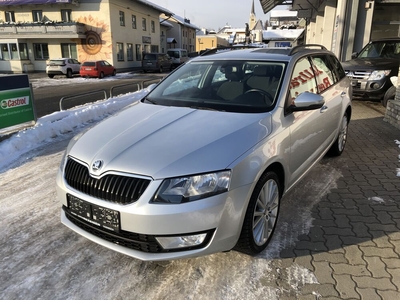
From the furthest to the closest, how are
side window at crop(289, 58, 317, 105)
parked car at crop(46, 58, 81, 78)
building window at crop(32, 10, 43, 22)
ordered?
building window at crop(32, 10, 43, 22) → parked car at crop(46, 58, 81, 78) → side window at crop(289, 58, 317, 105)

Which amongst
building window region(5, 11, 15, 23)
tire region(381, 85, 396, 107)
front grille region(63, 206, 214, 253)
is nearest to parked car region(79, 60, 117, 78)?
building window region(5, 11, 15, 23)

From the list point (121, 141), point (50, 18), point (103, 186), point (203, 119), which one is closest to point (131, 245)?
point (103, 186)

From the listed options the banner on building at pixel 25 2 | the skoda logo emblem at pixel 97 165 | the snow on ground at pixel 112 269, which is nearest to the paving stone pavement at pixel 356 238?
the snow on ground at pixel 112 269

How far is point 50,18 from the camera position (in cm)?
3316

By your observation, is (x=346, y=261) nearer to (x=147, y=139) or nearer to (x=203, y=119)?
(x=203, y=119)

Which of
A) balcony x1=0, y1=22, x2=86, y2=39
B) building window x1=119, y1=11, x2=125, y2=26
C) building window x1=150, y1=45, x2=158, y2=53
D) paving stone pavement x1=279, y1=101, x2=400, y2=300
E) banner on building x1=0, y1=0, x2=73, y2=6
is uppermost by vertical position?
banner on building x1=0, y1=0, x2=73, y2=6

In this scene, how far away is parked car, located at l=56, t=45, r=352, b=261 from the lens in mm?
2371

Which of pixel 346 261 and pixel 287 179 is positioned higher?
pixel 287 179

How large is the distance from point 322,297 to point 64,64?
2726 centimetres

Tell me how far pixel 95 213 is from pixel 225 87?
1964mm

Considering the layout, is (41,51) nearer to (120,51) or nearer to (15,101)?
(120,51)

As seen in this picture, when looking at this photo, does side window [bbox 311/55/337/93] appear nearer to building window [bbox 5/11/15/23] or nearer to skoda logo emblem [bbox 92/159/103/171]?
skoda logo emblem [bbox 92/159/103/171]

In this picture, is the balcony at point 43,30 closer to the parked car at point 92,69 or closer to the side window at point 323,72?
the parked car at point 92,69

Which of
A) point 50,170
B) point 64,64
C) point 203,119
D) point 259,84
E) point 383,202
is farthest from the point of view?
point 64,64
